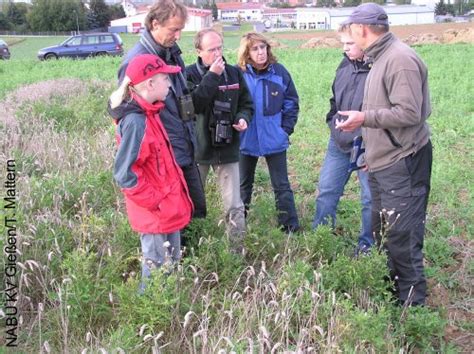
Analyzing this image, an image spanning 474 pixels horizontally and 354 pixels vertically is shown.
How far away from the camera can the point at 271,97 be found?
4777 millimetres

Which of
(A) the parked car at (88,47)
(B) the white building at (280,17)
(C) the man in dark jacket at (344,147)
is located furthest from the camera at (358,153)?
(B) the white building at (280,17)

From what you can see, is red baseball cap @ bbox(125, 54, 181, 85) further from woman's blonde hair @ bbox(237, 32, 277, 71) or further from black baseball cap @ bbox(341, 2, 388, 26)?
woman's blonde hair @ bbox(237, 32, 277, 71)

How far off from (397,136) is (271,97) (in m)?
1.55

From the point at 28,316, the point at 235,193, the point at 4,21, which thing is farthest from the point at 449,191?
the point at 4,21

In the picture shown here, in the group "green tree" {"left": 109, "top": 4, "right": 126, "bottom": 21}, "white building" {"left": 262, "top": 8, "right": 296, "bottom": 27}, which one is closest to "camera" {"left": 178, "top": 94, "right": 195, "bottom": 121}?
"green tree" {"left": 109, "top": 4, "right": 126, "bottom": 21}

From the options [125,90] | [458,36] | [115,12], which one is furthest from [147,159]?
[115,12]

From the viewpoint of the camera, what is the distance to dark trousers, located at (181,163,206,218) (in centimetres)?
378

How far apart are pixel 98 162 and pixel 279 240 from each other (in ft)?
8.37

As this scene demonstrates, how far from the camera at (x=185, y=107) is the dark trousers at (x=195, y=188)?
13.8 inches

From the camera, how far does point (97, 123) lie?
8.48 m

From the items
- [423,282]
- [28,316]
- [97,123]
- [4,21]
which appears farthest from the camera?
[4,21]

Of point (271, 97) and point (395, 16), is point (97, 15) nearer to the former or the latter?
point (395, 16)

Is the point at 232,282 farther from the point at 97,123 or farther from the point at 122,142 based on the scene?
the point at 97,123

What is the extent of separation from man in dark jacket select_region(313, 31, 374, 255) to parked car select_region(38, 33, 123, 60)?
2617 cm
